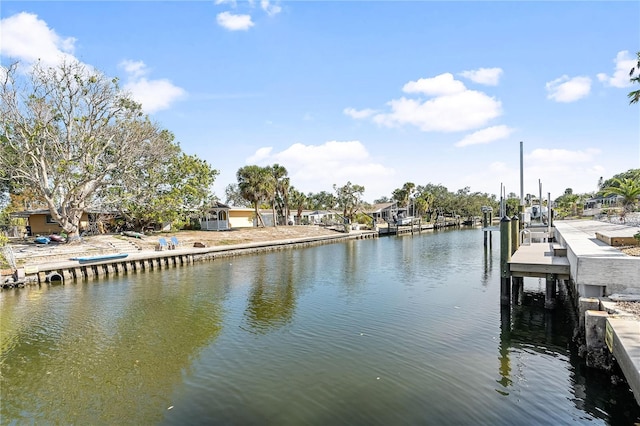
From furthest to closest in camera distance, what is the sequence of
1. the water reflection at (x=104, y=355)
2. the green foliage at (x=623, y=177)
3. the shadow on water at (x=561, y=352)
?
the green foliage at (x=623, y=177) < the water reflection at (x=104, y=355) < the shadow on water at (x=561, y=352)

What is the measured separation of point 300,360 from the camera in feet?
34.4

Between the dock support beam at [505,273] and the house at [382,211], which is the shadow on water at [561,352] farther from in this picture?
the house at [382,211]

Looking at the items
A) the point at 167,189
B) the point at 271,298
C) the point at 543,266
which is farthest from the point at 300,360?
the point at 167,189

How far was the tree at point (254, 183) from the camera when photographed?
5262 centimetres

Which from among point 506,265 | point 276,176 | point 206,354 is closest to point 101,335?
point 206,354

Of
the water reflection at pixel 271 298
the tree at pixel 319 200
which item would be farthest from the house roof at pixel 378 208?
the water reflection at pixel 271 298

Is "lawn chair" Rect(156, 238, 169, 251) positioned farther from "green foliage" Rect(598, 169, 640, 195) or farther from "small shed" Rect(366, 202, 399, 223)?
"small shed" Rect(366, 202, 399, 223)

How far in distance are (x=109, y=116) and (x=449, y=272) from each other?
1244 inches

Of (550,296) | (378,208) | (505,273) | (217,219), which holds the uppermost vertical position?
(378,208)

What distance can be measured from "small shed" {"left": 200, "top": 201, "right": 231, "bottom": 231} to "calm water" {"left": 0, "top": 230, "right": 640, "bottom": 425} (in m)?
32.4

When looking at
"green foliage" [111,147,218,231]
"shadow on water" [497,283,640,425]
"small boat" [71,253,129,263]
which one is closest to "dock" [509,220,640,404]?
"shadow on water" [497,283,640,425]

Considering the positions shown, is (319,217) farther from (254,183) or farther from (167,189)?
(167,189)

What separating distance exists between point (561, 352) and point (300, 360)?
739 centimetres

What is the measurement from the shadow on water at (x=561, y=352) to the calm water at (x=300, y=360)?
47mm
